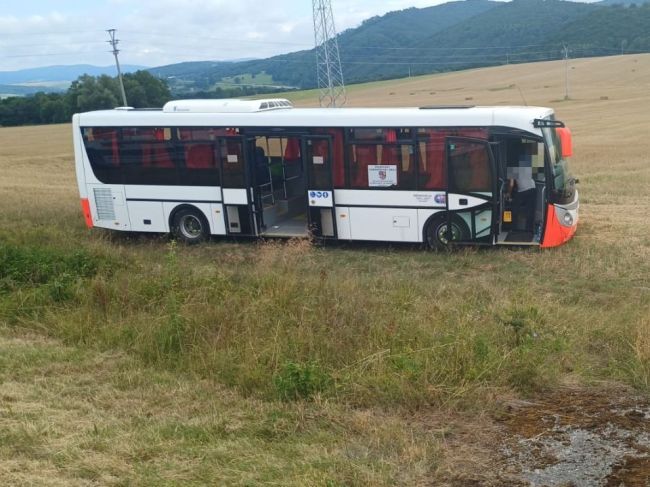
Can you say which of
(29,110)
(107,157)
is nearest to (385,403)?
(107,157)

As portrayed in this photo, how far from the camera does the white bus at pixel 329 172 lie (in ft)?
41.3

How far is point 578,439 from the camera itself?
461cm

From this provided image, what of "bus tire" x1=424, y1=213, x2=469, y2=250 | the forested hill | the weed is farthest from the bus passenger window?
the forested hill

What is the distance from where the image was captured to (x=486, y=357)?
5887 mm

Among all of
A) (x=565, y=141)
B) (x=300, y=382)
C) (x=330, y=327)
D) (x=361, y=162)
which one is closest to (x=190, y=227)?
(x=361, y=162)

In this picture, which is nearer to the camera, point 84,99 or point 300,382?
point 300,382

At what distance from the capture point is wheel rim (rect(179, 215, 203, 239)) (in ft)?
48.8

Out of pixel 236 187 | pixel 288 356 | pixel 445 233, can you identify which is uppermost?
pixel 236 187

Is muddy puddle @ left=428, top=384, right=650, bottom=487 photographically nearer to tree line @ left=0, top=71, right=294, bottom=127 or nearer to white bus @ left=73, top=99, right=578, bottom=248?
white bus @ left=73, top=99, right=578, bottom=248

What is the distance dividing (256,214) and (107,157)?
358 cm

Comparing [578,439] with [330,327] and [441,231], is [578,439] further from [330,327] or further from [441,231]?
[441,231]

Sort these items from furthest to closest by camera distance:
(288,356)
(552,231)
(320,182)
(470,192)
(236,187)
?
(236,187)
(320,182)
(470,192)
(552,231)
(288,356)

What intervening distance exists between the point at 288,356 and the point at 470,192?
7212 millimetres

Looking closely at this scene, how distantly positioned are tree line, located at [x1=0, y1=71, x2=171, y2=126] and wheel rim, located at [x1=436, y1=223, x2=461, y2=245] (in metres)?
56.0
